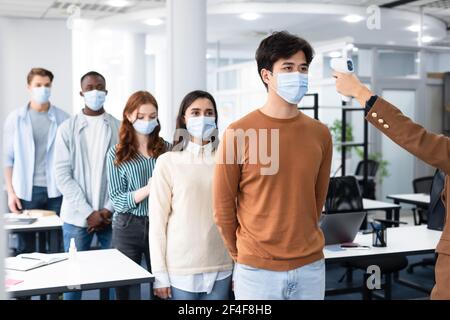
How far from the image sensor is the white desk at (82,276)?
204 centimetres

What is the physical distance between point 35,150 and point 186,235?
1.99 m

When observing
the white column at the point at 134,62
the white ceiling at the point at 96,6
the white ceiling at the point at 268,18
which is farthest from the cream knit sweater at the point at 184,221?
the white column at the point at 134,62

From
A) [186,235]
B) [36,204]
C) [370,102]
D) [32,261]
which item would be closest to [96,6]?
[36,204]

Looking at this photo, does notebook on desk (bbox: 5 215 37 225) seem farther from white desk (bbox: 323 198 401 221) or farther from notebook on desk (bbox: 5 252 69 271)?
white desk (bbox: 323 198 401 221)

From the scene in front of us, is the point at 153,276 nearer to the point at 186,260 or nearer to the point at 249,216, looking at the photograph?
the point at 186,260

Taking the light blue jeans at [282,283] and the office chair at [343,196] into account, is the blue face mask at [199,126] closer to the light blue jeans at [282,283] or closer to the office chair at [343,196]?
the light blue jeans at [282,283]

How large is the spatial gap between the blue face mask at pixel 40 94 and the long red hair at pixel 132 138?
117 centimetres

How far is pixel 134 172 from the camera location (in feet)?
8.49

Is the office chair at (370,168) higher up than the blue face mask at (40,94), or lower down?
lower down

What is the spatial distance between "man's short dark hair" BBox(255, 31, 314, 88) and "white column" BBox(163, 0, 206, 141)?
1.64 metres
